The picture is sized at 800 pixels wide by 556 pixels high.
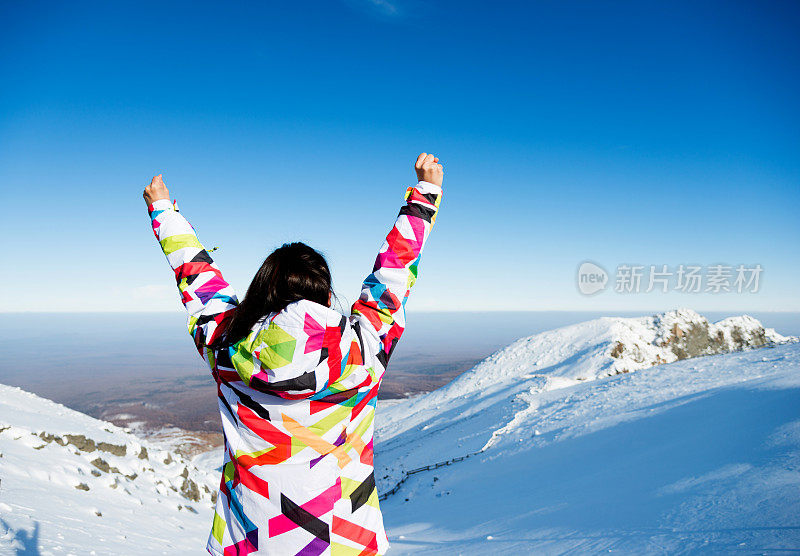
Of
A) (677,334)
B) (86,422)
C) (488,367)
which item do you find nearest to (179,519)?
(86,422)

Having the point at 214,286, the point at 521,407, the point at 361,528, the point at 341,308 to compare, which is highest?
the point at 214,286

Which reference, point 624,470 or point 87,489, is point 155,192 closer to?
point 624,470

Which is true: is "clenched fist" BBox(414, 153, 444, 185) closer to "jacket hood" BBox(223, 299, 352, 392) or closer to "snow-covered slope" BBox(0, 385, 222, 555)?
"jacket hood" BBox(223, 299, 352, 392)

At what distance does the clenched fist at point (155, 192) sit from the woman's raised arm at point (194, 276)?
1.0 inches

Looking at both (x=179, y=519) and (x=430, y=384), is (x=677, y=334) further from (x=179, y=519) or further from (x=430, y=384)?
(x=430, y=384)

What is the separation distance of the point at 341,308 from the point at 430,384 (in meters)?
105

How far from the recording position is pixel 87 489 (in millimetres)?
8930

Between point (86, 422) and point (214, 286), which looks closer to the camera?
point (214, 286)

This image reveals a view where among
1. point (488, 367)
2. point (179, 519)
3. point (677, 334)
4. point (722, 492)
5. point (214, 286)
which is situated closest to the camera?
point (214, 286)

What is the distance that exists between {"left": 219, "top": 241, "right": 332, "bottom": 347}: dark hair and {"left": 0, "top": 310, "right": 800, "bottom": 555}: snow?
464 centimetres

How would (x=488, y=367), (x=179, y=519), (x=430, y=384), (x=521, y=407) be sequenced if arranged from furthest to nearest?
(x=430, y=384)
(x=488, y=367)
(x=521, y=407)
(x=179, y=519)

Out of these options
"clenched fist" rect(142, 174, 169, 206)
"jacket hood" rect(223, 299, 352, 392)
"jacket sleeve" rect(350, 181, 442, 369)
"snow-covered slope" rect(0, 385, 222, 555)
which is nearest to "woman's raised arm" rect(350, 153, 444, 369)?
"jacket sleeve" rect(350, 181, 442, 369)

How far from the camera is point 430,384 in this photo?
10356 cm

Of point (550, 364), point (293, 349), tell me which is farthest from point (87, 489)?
point (550, 364)
